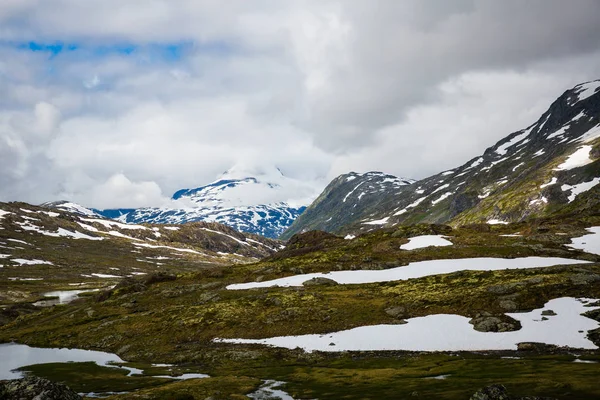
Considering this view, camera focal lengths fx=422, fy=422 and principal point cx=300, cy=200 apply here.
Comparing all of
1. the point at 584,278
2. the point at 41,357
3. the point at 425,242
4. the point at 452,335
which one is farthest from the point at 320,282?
the point at 41,357

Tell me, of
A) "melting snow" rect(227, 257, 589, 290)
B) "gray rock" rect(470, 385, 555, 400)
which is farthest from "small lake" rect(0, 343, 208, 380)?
"melting snow" rect(227, 257, 589, 290)

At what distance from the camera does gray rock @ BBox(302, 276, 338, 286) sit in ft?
335

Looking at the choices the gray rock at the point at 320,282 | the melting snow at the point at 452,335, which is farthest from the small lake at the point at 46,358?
the gray rock at the point at 320,282

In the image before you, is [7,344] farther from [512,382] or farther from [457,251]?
[457,251]

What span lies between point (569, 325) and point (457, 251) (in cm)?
5484

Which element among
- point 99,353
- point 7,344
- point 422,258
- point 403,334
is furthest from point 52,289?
point 403,334

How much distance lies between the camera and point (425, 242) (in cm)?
→ 12744

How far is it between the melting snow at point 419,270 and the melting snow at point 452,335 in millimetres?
29670

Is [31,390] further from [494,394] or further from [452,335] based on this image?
[452,335]

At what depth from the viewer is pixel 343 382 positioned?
47.9 metres

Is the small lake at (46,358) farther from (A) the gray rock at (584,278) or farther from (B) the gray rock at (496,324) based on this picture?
(A) the gray rock at (584,278)

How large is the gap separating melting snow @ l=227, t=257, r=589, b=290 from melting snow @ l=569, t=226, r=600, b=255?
46.6ft

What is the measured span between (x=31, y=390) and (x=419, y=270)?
86.0 m

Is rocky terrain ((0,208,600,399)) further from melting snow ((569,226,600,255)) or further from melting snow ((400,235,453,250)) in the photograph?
melting snow ((400,235,453,250))
